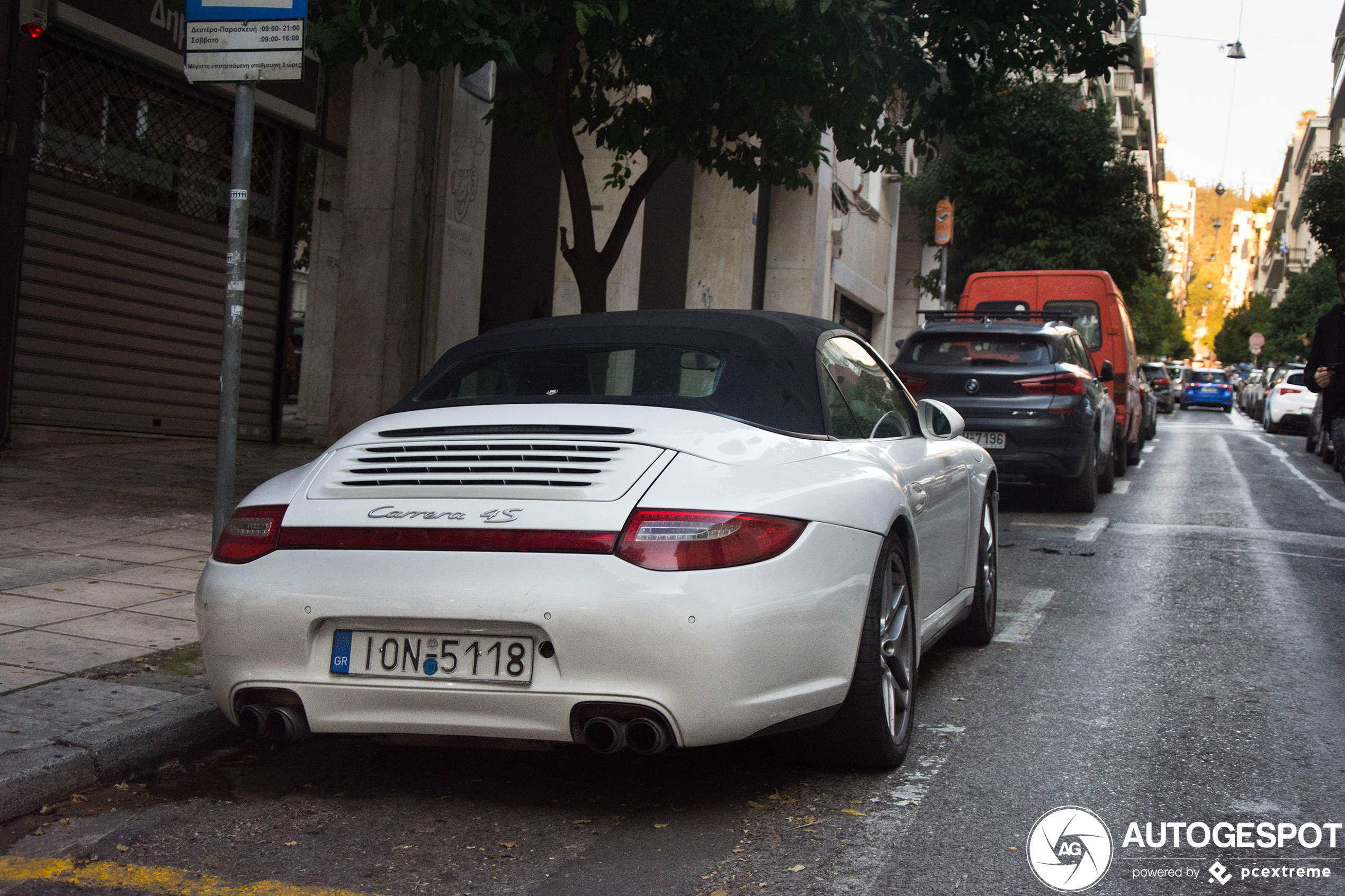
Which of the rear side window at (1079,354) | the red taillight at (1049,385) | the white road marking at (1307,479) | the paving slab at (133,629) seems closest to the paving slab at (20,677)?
the paving slab at (133,629)

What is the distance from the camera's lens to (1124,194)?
31.8 metres

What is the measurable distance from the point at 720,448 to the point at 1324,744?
2.41 metres

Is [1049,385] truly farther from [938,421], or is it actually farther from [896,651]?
[896,651]

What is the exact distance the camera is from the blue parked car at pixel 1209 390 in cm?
4925

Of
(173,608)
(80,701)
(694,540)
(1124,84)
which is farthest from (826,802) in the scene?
(1124,84)

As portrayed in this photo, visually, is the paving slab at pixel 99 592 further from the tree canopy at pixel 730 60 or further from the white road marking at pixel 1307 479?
the white road marking at pixel 1307 479

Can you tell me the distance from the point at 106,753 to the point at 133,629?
1.54m

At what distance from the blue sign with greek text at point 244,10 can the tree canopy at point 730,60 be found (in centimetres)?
215

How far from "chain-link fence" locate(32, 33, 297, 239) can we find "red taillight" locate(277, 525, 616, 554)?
809 cm

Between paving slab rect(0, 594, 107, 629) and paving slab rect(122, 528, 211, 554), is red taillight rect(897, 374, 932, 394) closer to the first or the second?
paving slab rect(122, 528, 211, 554)

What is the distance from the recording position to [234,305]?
5.68 m

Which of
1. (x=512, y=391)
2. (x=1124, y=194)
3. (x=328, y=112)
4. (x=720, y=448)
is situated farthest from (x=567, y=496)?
(x=1124, y=194)

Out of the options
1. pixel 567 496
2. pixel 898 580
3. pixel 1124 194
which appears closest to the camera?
pixel 567 496

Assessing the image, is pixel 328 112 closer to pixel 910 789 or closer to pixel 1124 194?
pixel 910 789
